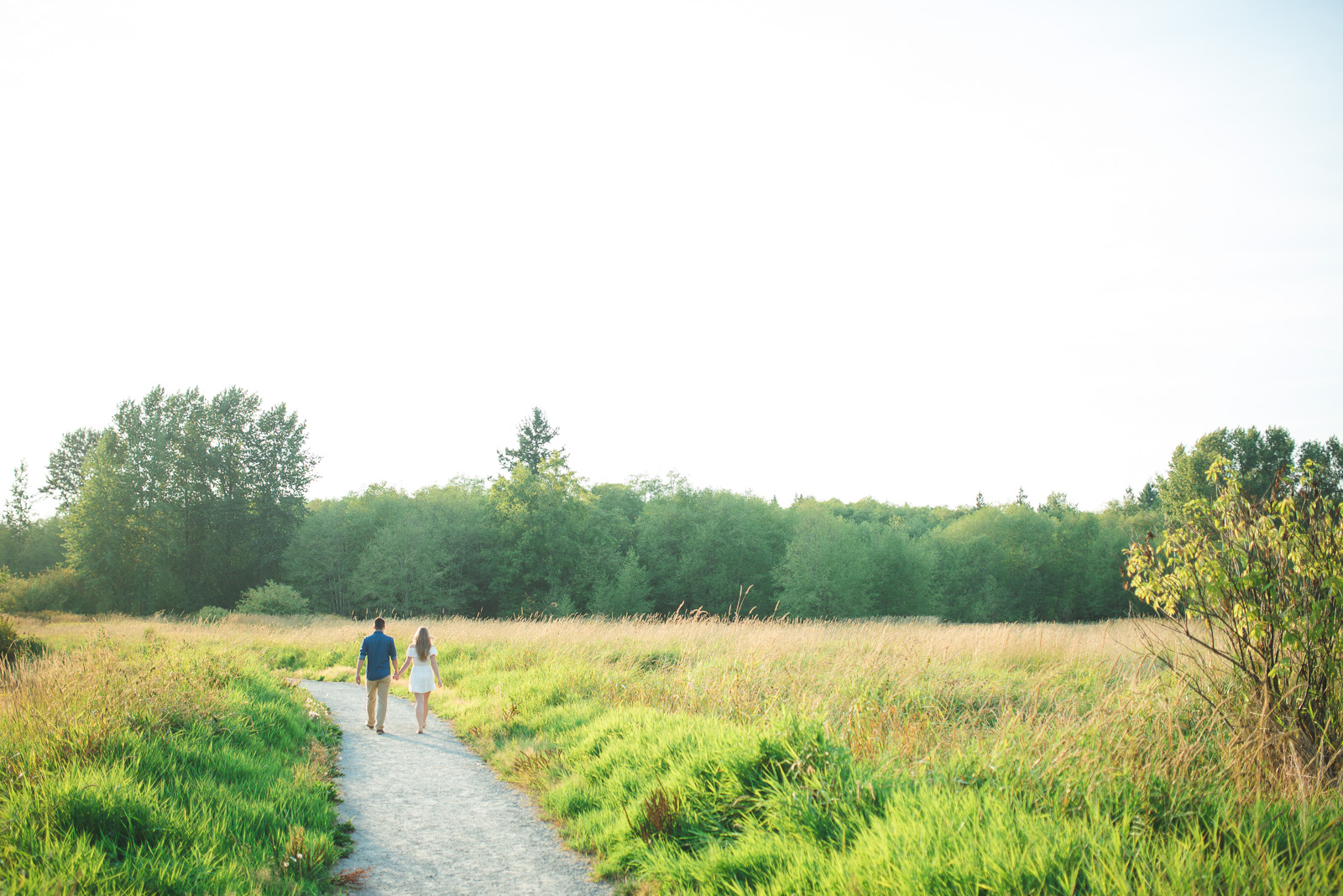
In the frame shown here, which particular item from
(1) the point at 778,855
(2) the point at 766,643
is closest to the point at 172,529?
(2) the point at 766,643

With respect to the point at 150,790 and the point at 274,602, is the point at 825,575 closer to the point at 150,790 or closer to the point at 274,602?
the point at 274,602

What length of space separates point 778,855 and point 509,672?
31.3 ft

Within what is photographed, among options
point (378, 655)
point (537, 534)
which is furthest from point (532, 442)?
point (378, 655)

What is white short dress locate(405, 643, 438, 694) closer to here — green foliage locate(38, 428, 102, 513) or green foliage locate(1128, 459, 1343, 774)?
green foliage locate(1128, 459, 1343, 774)

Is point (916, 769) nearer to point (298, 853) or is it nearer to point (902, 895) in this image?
point (902, 895)

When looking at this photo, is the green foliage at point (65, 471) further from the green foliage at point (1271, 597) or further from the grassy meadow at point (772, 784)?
the green foliage at point (1271, 597)

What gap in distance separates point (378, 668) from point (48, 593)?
47.1 m

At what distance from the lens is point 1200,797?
3.87 meters

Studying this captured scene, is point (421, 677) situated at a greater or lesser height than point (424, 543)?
lesser

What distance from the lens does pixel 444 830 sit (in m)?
5.90

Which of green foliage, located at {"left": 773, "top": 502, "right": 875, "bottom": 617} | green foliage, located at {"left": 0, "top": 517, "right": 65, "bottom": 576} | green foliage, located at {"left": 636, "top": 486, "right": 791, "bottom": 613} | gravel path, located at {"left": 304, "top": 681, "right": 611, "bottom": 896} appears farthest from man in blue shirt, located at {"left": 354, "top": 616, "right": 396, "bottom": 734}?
green foliage, located at {"left": 0, "top": 517, "right": 65, "bottom": 576}

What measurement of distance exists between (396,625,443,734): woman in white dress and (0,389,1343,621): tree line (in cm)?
3344

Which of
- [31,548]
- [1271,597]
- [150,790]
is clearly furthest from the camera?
[31,548]

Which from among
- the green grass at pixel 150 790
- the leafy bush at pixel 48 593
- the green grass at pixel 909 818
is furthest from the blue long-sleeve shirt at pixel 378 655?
the leafy bush at pixel 48 593
